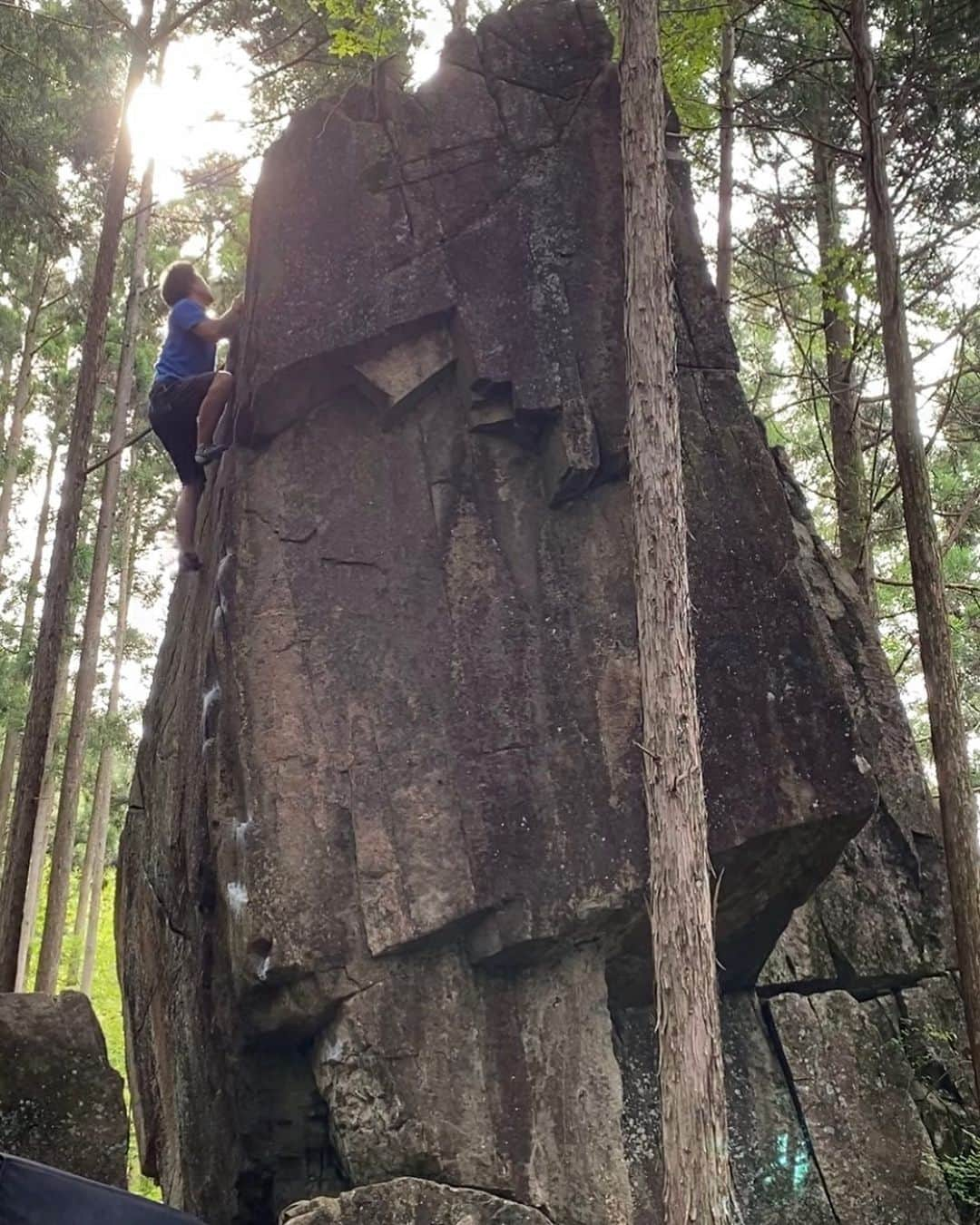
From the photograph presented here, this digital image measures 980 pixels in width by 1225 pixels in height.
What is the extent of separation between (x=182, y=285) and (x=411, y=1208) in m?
7.17

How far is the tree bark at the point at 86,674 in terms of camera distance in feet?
49.4

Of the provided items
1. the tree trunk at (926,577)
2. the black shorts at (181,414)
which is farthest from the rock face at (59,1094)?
the tree trunk at (926,577)

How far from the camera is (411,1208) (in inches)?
247

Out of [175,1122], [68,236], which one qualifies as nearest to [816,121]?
[68,236]

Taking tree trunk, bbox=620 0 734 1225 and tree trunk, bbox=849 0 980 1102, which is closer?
tree trunk, bbox=620 0 734 1225

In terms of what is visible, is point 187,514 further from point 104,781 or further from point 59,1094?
point 104,781

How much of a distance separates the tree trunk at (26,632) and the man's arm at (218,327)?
38.9ft

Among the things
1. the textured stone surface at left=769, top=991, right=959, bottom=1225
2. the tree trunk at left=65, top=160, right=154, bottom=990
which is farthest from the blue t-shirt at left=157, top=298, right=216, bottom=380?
the textured stone surface at left=769, top=991, right=959, bottom=1225

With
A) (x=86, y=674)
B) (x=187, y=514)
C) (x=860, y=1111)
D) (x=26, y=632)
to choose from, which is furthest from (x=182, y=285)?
(x=26, y=632)

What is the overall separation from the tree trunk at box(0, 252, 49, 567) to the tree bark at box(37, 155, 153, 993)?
5.57m

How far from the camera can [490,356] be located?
27.3ft

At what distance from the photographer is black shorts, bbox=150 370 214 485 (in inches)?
363

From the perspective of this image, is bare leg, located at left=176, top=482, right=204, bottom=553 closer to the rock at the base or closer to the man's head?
the man's head

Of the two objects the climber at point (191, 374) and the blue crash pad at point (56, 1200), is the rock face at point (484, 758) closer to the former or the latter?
the climber at point (191, 374)
